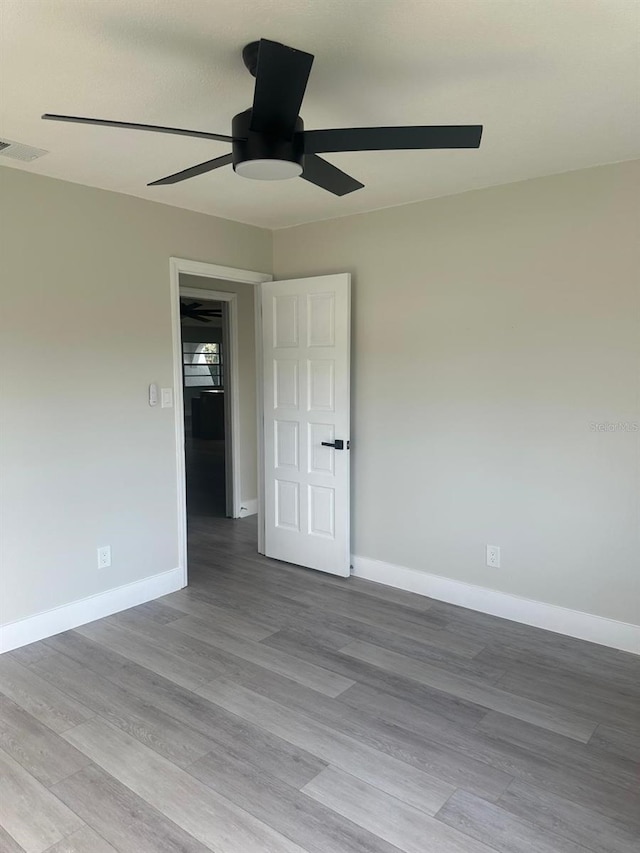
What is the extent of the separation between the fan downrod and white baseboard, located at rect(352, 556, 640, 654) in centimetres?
299

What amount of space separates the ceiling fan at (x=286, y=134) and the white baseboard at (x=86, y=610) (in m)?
2.58

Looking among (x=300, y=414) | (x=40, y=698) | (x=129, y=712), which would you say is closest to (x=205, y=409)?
(x=300, y=414)

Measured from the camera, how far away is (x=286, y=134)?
1.78 m

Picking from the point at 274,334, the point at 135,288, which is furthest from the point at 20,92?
the point at 274,334

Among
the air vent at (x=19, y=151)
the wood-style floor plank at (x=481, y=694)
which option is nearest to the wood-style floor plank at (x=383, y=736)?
the wood-style floor plank at (x=481, y=694)

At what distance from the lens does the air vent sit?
261 centimetres

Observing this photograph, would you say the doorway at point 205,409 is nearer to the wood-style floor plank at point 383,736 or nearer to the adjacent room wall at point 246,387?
the adjacent room wall at point 246,387

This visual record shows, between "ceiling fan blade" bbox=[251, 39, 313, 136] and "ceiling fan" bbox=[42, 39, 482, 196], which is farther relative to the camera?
"ceiling fan" bbox=[42, 39, 482, 196]

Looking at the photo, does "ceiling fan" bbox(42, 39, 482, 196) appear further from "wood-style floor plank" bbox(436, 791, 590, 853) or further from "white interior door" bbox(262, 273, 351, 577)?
"wood-style floor plank" bbox(436, 791, 590, 853)

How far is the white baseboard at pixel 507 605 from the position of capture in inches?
120

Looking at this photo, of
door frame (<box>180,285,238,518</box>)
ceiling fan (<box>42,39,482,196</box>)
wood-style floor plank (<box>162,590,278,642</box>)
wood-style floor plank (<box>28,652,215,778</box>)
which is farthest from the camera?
door frame (<box>180,285,238,518</box>)

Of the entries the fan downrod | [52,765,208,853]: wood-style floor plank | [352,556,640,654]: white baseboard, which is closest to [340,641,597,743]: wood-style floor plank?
[352,556,640,654]: white baseboard

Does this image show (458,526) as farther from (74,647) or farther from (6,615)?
(6,615)

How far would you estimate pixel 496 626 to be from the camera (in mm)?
3326
